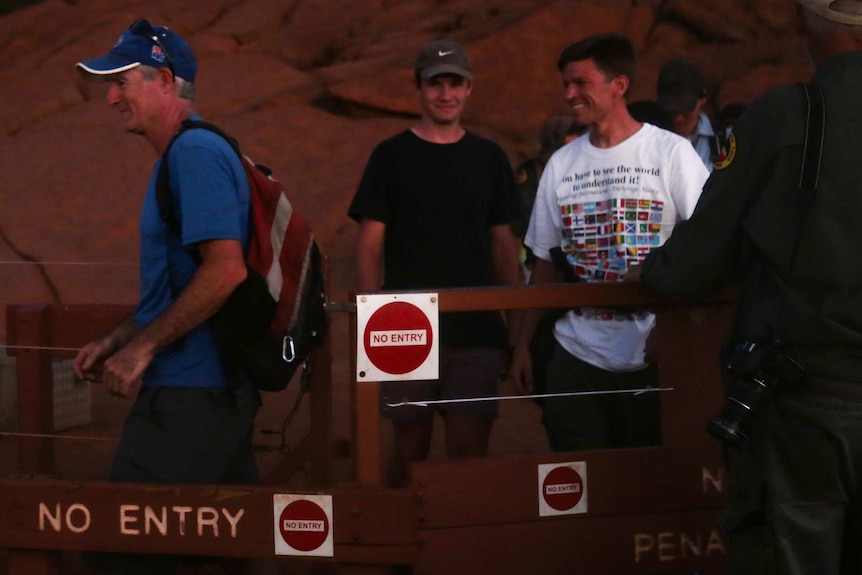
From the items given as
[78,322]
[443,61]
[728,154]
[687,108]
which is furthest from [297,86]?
[728,154]

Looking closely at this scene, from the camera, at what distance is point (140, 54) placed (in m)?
3.62

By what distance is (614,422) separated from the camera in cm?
411

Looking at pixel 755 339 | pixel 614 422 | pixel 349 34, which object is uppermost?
pixel 349 34

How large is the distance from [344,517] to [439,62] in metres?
1.91

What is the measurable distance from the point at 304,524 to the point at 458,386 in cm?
117

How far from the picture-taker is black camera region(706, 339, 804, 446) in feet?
9.39

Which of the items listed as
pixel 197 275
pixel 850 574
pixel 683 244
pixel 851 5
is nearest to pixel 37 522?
pixel 197 275

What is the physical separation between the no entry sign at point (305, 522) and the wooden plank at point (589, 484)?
10.1 inches

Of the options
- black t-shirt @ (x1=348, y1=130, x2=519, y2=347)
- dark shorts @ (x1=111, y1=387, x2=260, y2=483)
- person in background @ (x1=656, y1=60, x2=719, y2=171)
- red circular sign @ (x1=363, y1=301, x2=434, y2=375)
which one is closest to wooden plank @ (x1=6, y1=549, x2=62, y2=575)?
dark shorts @ (x1=111, y1=387, x2=260, y2=483)

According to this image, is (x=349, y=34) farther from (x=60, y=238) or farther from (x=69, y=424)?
(x=69, y=424)

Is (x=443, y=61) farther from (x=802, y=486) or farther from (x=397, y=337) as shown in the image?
(x=802, y=486)

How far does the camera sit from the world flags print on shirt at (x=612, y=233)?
4.03 meters

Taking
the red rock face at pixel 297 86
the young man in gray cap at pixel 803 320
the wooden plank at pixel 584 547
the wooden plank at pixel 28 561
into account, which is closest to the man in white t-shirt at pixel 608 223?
the wooden plank at pixel 584 547

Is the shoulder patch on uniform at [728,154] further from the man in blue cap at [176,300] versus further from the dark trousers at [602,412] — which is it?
the man in blue cap at [176,300]
